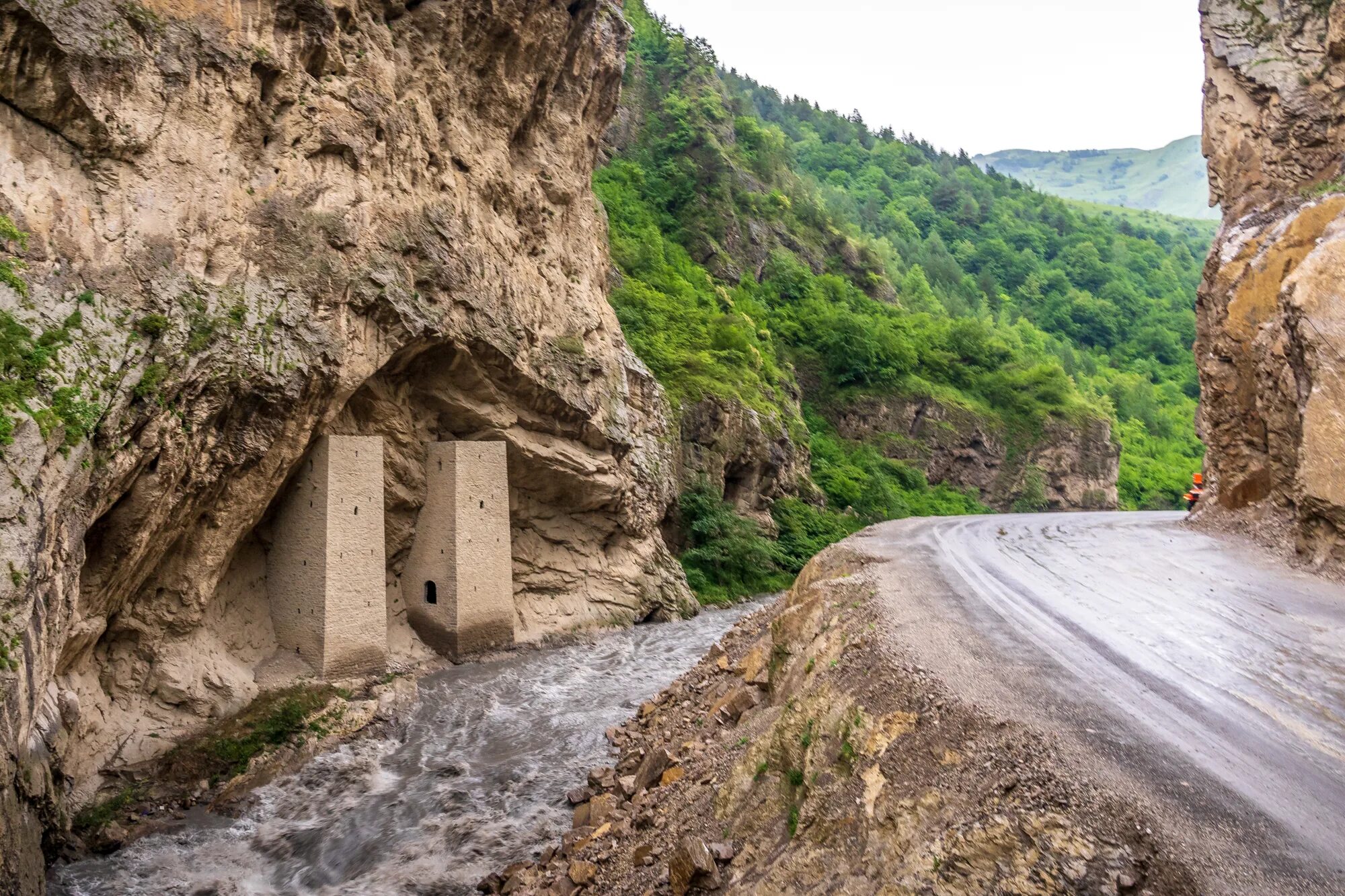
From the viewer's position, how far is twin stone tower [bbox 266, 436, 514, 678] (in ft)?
63.1

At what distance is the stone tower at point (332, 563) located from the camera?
1908cm

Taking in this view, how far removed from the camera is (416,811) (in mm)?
13719

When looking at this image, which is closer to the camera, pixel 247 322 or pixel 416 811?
pixel 416 811

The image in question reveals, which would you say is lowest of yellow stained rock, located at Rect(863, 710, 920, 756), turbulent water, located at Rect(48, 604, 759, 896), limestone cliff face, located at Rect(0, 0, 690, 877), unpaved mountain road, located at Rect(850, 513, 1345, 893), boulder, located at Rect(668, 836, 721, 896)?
turbulent water, located at Rect(48, 604, 759, 896)

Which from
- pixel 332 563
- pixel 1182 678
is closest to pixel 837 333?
pixel 332 563

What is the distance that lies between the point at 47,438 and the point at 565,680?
12.4 meters

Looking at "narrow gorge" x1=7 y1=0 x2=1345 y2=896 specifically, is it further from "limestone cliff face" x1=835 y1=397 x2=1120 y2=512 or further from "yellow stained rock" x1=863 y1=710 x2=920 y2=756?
"limestone cliff face" x1=835 y1=397 x2=1120 y2=512

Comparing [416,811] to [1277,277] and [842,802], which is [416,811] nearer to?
[842,802]

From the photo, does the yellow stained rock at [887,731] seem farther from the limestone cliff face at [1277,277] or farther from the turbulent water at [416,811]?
the limestone cliff face at [1277,277]

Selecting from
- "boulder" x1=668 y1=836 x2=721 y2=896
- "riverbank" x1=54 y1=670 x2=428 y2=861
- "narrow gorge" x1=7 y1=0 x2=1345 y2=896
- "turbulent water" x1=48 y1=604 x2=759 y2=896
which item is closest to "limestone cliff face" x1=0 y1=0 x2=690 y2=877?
"narrow gorge" x1=7 y1=0 x2=1345 y2=896

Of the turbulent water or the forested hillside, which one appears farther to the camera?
the forested hillside

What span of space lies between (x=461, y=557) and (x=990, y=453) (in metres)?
42.8

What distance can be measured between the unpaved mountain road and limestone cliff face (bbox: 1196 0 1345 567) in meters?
1.71

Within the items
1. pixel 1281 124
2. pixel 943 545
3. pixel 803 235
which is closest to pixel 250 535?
pixel 943 545
